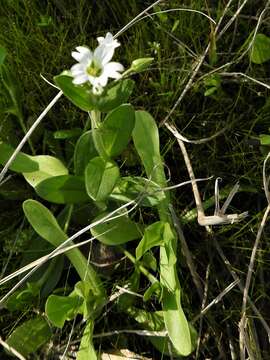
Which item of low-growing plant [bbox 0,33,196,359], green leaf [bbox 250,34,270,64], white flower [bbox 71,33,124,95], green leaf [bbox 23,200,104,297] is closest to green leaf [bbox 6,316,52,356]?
low-growing plant [bbox 0,33,196,359]

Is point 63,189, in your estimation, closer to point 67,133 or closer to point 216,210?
point 67,133

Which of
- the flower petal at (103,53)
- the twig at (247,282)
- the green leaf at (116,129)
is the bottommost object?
the twig at (247,282)

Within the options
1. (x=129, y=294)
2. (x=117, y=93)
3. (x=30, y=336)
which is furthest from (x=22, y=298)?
(x=117, y=93)

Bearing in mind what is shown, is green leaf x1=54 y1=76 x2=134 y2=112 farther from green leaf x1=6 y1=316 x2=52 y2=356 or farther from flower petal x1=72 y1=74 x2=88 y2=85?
green leaf x1=6 y1=316 x2=52 y2=356

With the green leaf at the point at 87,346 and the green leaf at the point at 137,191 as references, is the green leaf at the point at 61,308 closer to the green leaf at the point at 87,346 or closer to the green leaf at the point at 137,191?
the green leaf at the point at 87,346

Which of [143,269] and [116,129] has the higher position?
[116,129]

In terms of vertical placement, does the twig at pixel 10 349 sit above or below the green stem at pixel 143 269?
below

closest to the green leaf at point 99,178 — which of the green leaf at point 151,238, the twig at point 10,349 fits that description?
the green leaf at point 151,238
